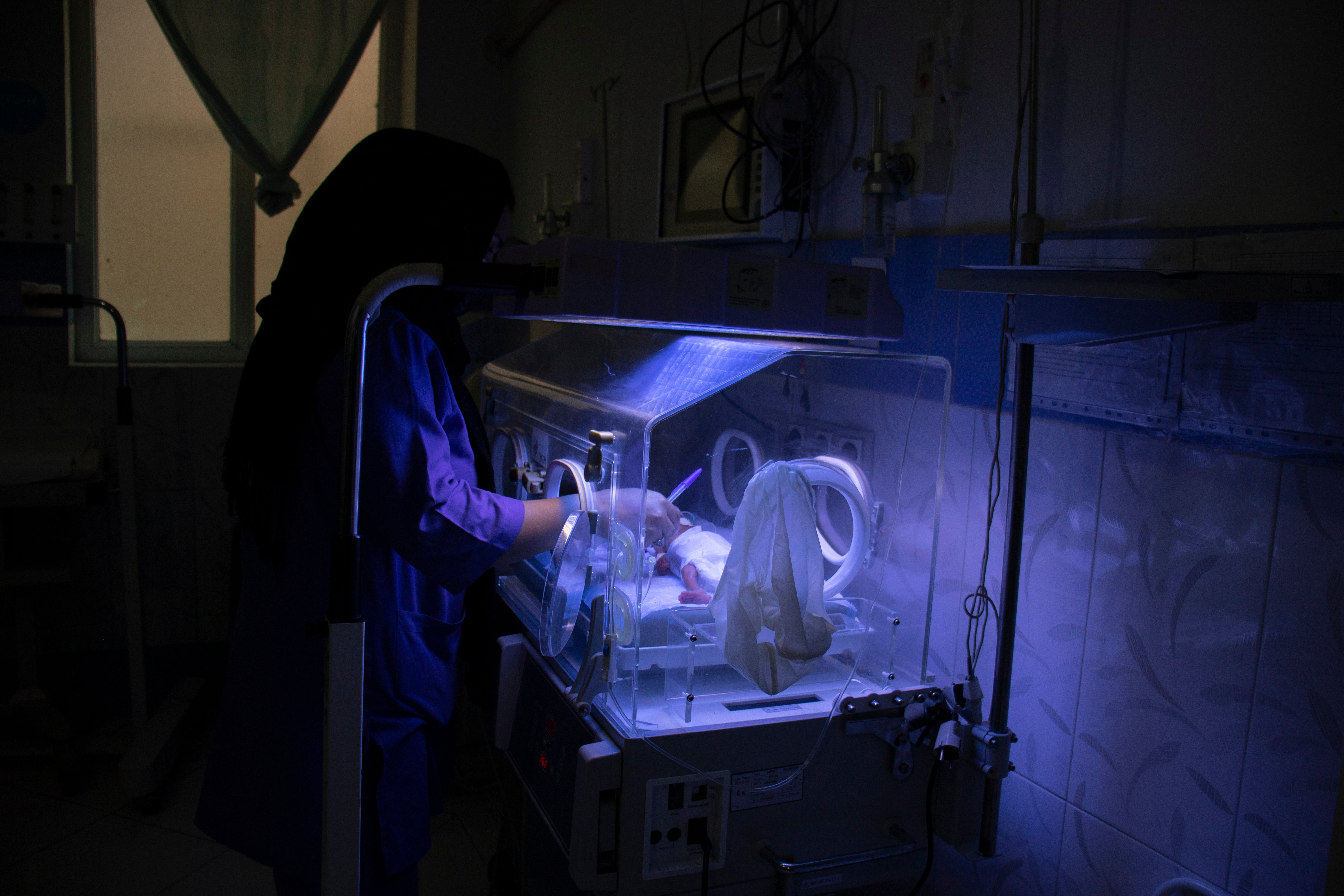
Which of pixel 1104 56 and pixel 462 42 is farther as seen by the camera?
pixel 462 42

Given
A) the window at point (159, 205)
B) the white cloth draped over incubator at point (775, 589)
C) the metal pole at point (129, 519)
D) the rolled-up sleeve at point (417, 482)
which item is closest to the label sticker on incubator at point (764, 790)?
the white cloth draped over incubator at point (775, 589)

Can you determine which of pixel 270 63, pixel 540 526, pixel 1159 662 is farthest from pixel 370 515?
pixel 270 63

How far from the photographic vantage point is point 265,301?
1.34 m

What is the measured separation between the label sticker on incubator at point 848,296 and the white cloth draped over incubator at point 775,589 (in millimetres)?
237

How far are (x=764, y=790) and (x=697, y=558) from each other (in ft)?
1.06

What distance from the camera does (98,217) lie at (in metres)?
3.14

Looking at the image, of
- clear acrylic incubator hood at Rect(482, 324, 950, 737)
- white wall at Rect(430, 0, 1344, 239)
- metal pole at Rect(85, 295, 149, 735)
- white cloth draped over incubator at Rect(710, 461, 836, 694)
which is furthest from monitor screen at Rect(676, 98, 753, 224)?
metal pole at Rect(85, 295, 149, 735)

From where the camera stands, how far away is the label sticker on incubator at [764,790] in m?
1.17

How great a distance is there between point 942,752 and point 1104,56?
37.9 inches

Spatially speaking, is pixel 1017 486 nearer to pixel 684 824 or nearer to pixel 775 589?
pixel 775 589

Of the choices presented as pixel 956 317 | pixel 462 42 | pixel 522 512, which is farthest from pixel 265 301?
pixel 462 42

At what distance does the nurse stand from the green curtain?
201 centimetres

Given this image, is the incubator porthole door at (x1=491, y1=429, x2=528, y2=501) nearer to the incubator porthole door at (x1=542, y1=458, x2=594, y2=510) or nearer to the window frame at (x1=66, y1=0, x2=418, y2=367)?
the incubator porthole door at (x1=542, y1=458, x2=594, y2=510)

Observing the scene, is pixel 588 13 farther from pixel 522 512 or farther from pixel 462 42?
pixel 522 512
